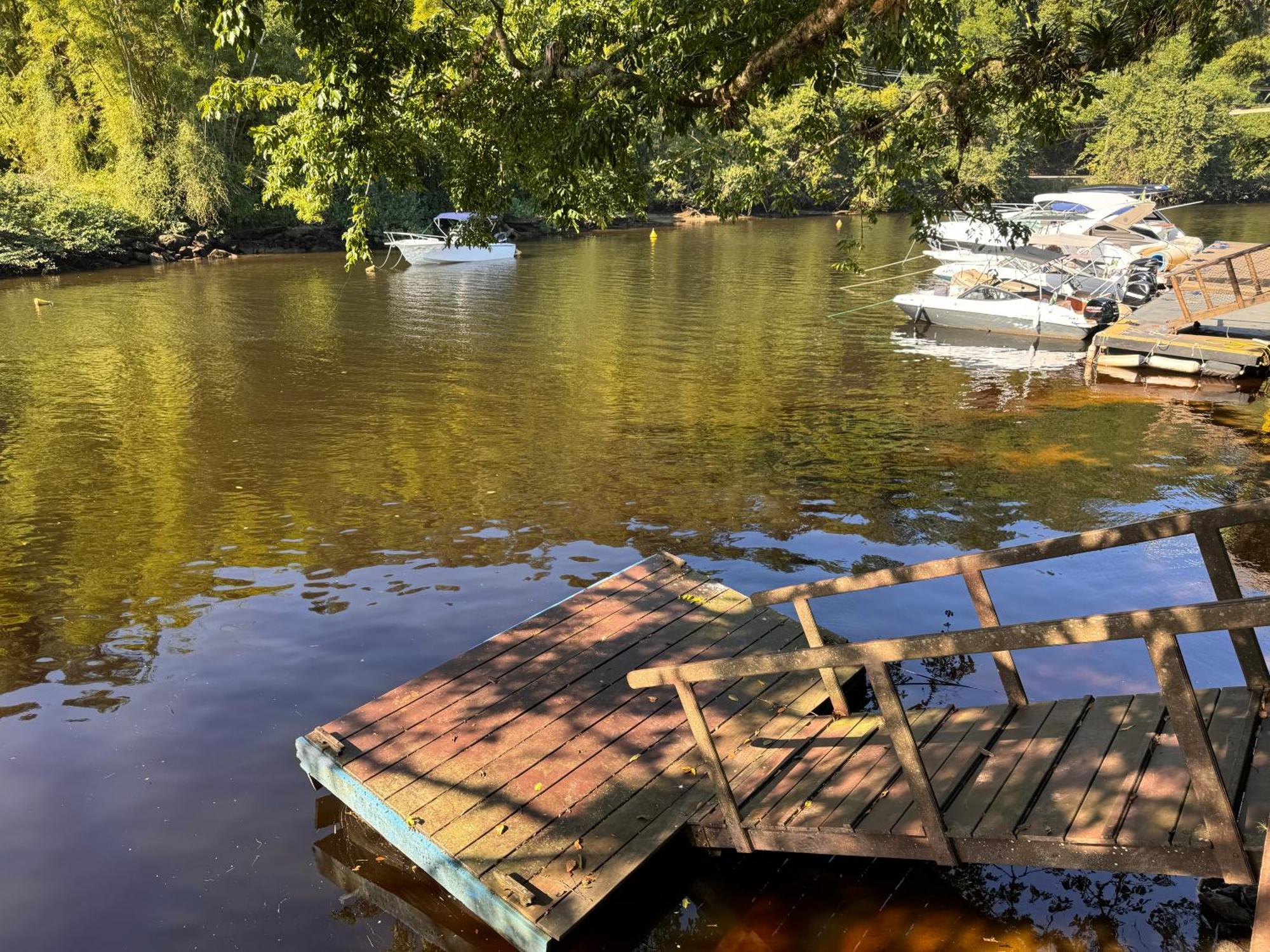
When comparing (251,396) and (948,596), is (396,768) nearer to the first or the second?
(948,596)

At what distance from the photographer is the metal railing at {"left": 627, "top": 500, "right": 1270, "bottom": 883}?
3465mm

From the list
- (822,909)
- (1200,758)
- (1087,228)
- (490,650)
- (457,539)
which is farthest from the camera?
(1087,228)

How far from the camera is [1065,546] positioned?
4.89 metres

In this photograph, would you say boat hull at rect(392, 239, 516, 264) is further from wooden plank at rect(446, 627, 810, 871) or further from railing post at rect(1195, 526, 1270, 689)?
railing post at rect(1195, 526, 1270, 689)

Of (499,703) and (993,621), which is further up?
(993,621)

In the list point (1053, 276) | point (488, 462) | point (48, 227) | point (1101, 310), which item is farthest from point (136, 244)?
point (1101, 310)

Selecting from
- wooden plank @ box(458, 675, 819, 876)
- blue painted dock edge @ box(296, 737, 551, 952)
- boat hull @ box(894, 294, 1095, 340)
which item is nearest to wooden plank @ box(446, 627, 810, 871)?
wooden plank @ box(458, 675, 819, 876)

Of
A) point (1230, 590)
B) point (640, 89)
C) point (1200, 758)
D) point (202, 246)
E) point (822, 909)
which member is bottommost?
point (822, 909)

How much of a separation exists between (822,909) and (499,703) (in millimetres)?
2445

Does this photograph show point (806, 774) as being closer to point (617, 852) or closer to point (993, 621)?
point (617, 852)

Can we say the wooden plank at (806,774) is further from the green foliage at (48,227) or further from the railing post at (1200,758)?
the green foliage at (48,227)

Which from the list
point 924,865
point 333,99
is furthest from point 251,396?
point 924,865

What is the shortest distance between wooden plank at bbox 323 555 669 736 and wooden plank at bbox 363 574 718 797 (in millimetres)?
296

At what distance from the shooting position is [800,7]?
874 centimetres
